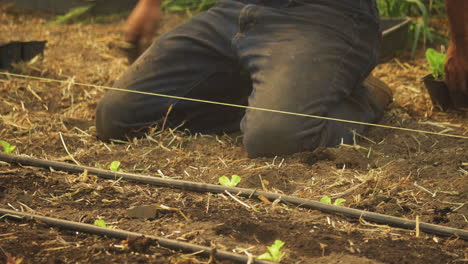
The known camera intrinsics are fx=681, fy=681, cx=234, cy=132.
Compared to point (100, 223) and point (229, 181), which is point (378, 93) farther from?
point (100, 223)

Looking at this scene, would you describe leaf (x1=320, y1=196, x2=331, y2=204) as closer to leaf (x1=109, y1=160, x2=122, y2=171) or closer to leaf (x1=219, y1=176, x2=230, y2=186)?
leaf (x1=219, y1=176, x2=230, y2=186)

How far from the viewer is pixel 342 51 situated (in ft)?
9.20

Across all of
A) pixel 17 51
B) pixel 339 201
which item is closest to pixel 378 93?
pixel 339 201

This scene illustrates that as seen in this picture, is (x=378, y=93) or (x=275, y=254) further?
(x=378, y=93)

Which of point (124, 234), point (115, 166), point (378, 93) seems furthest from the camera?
point (378, 93)

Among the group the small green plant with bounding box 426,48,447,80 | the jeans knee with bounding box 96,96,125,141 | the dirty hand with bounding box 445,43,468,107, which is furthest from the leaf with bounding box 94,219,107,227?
the small green plant with bounding box 426,48,447,80

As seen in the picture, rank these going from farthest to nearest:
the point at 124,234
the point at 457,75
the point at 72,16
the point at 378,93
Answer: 1. the point at 72,16
2. the point at 378,93
3. the point at 457,75
4. the point at 124,234

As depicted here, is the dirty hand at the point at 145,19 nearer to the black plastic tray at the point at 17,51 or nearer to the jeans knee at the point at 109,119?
the jeans knee at the point at 109,119

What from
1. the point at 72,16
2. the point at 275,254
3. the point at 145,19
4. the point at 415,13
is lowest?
the point at 72,16

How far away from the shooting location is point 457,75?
2951 mm

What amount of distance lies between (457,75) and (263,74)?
871 mm

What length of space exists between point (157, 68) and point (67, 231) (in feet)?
3.90

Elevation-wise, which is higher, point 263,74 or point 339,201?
point 263,74

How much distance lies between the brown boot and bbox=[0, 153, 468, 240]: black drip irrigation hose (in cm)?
105
